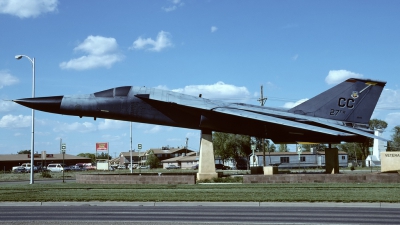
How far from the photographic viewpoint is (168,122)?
27.8 m

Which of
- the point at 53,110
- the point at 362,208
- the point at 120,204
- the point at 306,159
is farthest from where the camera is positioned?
the point at 306,159

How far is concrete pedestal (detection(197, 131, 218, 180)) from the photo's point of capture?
27.7m

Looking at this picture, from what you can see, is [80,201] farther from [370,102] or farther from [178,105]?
[370,102]

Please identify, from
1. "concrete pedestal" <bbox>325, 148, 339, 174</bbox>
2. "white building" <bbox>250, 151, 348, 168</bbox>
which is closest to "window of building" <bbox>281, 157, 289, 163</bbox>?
"white building" <bbox>250, 151, 348, 168</bbox>

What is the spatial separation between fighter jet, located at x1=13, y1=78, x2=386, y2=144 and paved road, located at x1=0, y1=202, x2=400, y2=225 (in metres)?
10.8

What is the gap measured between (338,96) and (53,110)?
63.3 feet

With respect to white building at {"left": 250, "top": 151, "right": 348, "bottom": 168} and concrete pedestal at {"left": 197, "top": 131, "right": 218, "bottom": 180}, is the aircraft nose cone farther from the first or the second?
white building at {"left": 250, "top": 151, "right": 348, "bottom": 168}

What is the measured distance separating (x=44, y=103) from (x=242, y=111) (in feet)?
41.7

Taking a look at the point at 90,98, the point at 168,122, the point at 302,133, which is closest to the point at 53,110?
the point at 90,98

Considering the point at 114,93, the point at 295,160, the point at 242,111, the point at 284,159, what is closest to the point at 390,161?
the point at 242,111

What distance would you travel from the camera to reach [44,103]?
87.2 feet

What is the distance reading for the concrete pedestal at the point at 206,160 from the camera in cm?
2767

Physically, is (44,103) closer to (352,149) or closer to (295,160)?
(295,160)

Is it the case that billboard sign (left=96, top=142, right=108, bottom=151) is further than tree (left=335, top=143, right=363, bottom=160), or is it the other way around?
tree (left=335, top=143, right=363, bottom=160)
